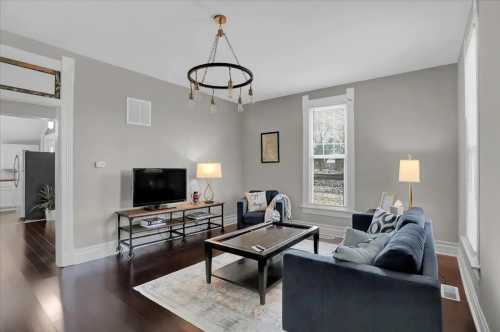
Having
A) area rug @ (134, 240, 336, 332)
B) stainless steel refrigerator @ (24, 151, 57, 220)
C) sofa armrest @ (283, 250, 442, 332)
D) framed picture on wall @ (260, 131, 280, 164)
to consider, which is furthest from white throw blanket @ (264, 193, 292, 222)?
stainless steel refrigerator @ (24, 151, 57, 220)

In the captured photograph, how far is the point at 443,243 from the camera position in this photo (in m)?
3.75

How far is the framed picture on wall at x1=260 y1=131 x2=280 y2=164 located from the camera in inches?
216

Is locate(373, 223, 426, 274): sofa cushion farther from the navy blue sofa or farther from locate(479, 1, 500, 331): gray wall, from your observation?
locate(479, 1, 500, 331): gray wall

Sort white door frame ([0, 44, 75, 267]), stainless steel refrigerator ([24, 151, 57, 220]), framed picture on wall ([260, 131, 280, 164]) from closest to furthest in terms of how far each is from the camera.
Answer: white door frame ([0, 44, 75, 267])
framed picture on wall ([260, 131, 280, 164])
stainless steel refrigerator ([24, 151, 57, 220])

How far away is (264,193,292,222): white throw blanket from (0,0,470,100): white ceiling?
7.35 feet

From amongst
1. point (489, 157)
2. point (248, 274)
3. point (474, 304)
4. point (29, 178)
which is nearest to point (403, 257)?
point (489, 157)

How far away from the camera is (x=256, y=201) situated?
16.0 feet

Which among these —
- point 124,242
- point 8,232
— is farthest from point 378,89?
point 8,232

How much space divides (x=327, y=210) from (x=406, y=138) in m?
1.80

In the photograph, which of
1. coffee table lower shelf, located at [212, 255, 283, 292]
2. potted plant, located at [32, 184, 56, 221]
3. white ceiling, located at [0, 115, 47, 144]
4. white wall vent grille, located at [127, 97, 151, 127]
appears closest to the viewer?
coffee table lower shelf, located at [212, 255, 283, 292]

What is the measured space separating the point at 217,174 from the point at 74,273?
256 cm

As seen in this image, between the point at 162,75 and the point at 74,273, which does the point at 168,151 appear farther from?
the point at 74,273

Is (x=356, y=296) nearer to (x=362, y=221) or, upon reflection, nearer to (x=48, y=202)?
(x=362, y=221)

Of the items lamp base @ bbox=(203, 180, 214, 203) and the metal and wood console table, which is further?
lamp base @ bbox=(203, 180, 214, 203)
